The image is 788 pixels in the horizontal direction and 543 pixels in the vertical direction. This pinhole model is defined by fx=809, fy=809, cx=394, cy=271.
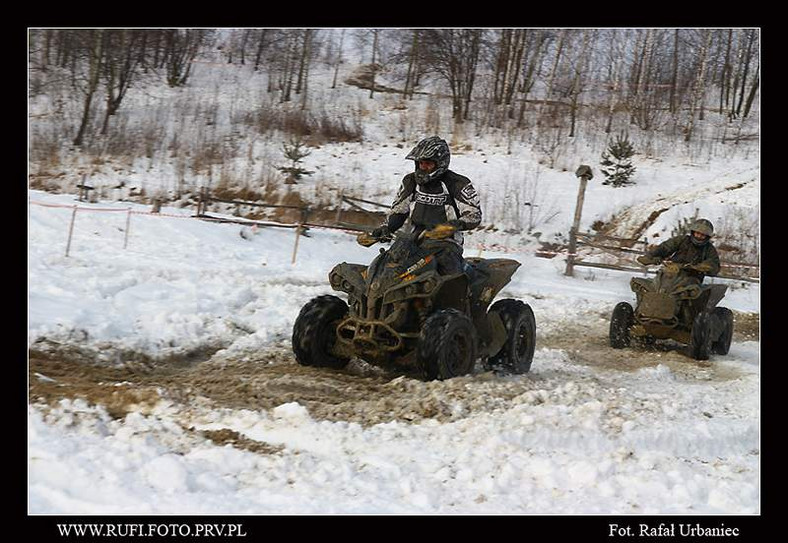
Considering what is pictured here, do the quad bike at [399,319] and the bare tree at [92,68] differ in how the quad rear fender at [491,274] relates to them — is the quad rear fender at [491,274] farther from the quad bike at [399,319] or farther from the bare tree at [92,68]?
the bare tree at [92,68]

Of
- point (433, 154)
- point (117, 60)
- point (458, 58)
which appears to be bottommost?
point (433, 154)

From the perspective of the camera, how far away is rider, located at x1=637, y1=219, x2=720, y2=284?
1109 cm

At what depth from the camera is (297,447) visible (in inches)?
207

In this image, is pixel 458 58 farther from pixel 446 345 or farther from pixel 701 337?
pixel 446 345

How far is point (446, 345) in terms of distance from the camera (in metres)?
6.98

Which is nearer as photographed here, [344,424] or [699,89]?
[344,424]

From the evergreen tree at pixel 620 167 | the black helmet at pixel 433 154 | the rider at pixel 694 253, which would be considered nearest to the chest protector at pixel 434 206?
the black helmet at pixel 433 154

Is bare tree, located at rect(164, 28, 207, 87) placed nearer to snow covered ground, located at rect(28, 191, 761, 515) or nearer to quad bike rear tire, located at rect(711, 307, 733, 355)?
snow covered ground, located at rect(28, 191, 761, 515)

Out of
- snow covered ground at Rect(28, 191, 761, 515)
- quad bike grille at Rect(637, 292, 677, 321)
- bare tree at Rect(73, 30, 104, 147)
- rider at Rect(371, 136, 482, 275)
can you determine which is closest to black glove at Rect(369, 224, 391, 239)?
rider at Rect(371, 136, 482, 275)

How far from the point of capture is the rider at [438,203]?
764 cm

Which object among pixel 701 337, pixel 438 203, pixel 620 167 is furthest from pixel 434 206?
pixel 620 167

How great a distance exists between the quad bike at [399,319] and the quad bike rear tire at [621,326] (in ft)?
12.4

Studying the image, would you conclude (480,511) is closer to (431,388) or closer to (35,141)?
(431,388)

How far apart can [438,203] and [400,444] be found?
3.11 m
